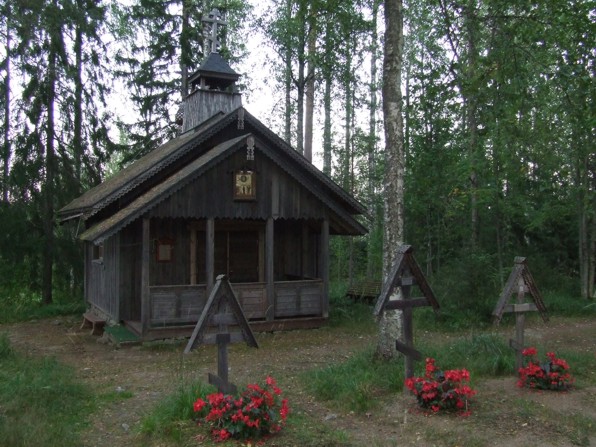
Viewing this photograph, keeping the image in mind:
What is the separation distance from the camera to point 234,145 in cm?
1302

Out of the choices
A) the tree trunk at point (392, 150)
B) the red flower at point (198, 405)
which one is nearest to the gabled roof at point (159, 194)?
the tree trunk at point (392, 150)

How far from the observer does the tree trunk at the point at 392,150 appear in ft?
30.4

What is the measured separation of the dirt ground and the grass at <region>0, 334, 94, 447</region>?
0.28 m

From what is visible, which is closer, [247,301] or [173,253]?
[247,301]

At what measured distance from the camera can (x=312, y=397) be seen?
25.8 ft

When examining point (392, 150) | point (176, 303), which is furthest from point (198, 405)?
point (176, 303)

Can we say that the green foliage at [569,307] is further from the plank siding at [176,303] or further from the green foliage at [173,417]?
the green foliage at [173,417]

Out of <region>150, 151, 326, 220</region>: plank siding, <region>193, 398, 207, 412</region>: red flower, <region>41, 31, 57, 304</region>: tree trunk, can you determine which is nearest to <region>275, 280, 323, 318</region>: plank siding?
<region>150, 151, 326, 220</region>: plank siding

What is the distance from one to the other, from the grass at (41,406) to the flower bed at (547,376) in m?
5.71

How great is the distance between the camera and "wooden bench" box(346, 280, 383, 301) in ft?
59.1

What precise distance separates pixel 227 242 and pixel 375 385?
8.26 metres

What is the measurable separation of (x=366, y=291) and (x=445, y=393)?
1168 centimetres

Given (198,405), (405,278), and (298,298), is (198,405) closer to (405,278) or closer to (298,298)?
(405,278)

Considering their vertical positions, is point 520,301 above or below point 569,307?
above
